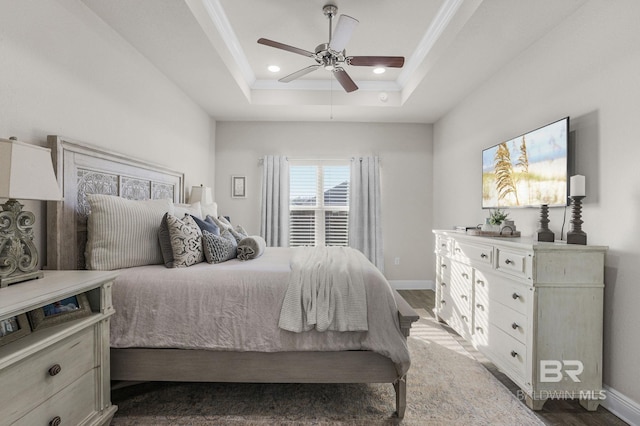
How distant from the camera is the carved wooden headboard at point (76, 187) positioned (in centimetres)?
179

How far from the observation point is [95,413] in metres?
1.49

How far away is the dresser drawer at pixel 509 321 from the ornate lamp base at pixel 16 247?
272 cm

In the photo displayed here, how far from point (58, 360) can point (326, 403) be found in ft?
4.60

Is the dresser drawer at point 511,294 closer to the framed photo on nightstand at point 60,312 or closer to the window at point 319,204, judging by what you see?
the framed photo on nightstand at point 60,312

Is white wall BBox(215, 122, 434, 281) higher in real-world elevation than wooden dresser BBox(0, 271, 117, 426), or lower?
higher

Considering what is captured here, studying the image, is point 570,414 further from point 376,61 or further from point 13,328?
point 13,328

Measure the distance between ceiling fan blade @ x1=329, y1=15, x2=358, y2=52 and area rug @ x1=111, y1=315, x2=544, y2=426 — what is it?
243 centimetres

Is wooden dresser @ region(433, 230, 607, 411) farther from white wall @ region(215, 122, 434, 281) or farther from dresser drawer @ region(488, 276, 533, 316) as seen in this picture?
white wall @ region(215, 122, 434, 281)

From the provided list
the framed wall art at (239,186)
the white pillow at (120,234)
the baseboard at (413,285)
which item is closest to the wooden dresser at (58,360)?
the white pillow at (120,234)

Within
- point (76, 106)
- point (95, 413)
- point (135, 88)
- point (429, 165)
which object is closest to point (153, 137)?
point (135, 88)

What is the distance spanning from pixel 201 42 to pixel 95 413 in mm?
2613

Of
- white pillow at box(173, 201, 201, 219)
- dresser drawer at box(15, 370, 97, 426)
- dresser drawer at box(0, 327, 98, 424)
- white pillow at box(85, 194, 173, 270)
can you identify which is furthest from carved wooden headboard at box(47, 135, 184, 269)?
dresser drawer at box(15, 370, 97, 426)

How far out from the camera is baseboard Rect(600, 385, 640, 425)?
1.64 m

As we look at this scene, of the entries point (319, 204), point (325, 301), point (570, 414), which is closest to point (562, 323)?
point (570, 414)
